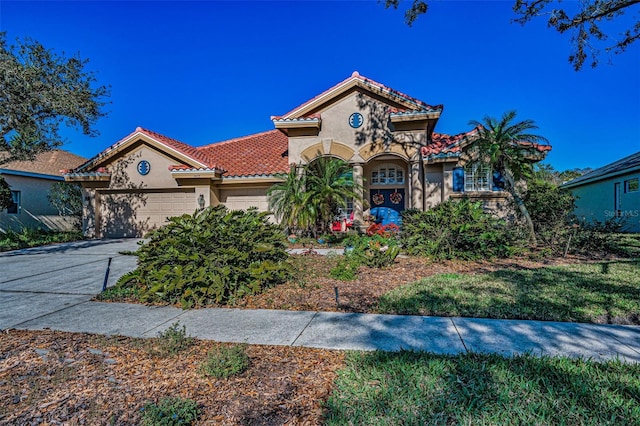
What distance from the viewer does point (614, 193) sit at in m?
17.3

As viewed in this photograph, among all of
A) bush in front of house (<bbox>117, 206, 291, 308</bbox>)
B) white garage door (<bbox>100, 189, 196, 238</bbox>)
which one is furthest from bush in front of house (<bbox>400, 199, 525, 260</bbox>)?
white garage door (<bbox>100, 189, 196, 238</bbox>)

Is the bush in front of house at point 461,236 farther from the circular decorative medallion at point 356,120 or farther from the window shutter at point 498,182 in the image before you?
the circular decorative medallion at point 356,120

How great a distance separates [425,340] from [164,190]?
14.7 metres

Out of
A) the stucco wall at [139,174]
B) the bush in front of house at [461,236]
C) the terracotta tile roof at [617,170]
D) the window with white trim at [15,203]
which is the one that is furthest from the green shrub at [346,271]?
the window with white trim at [15,203]

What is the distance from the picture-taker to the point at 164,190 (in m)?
15.6

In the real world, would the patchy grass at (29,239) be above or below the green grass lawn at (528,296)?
above

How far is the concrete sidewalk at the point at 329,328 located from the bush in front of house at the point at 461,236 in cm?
423

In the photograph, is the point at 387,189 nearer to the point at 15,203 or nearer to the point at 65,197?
the point at 65,197

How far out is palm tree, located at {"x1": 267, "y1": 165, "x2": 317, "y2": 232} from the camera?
455 inches

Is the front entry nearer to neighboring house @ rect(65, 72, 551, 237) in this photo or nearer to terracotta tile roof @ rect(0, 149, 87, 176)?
neighboring house @ rect(65, 72, 551, 237)

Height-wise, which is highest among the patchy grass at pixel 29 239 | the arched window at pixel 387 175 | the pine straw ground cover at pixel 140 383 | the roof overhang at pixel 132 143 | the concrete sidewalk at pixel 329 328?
the roof overhang at pixel 132 143

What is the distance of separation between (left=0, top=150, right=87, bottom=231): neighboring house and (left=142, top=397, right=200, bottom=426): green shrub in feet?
66.8

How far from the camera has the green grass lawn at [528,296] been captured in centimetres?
449

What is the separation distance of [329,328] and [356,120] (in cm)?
1086
